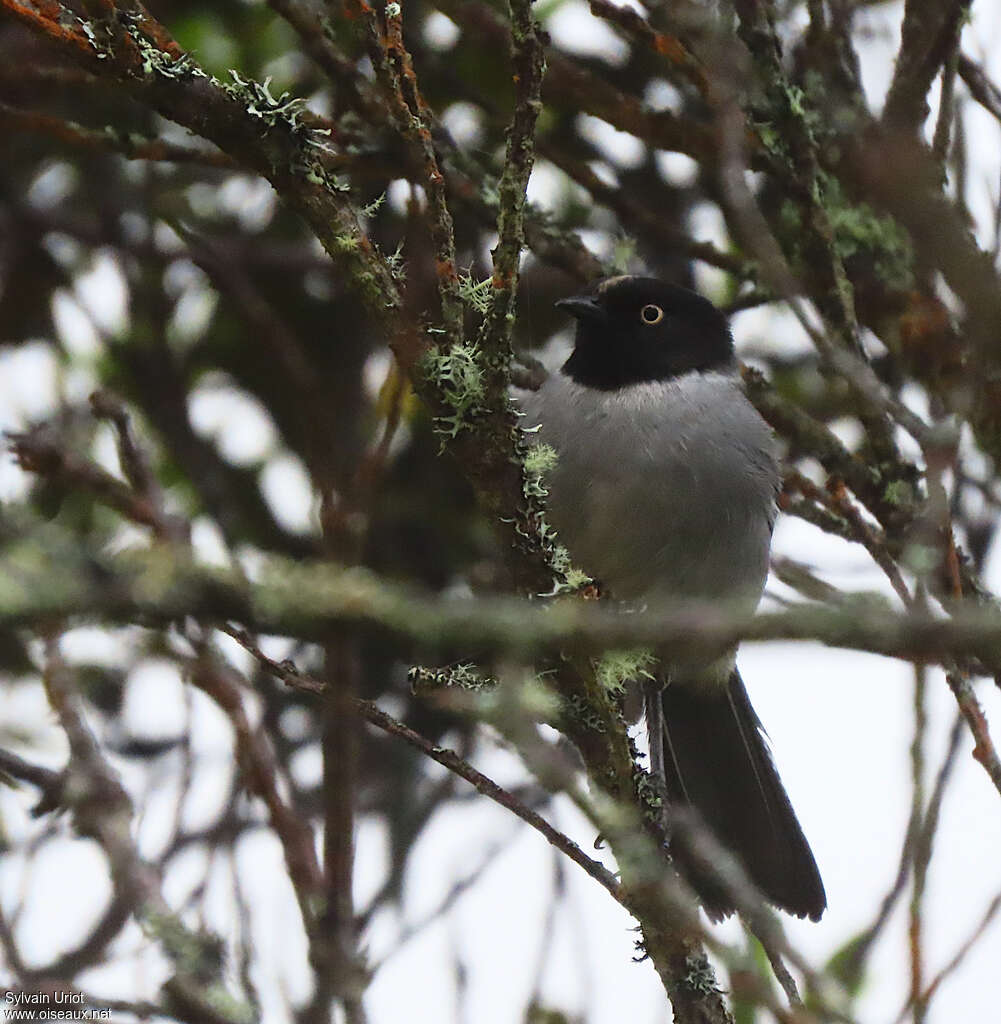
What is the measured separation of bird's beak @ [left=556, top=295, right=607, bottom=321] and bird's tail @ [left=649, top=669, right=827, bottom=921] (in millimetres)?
1249

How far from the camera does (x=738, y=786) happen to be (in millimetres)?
4859

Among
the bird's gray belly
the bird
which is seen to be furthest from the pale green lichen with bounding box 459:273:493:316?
the bird's gray belly

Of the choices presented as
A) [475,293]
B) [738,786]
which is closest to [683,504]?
[738,786]

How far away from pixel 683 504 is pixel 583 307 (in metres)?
0.83

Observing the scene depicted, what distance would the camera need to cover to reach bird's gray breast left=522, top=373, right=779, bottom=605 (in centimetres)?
425

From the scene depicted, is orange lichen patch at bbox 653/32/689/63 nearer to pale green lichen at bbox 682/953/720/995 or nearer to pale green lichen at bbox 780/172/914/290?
pale green lichen at bbox 780/172/914/290

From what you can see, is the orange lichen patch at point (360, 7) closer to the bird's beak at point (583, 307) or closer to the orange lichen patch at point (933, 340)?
the orange lichen patch at point (933, 340)

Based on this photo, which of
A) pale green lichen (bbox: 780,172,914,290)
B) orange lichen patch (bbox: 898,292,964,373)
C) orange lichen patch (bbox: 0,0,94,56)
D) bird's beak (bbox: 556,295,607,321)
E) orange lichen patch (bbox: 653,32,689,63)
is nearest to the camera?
orange lichen patch (bbox: 0,0,94,56)

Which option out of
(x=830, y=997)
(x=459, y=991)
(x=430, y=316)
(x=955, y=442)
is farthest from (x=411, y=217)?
(x=830, y=997)

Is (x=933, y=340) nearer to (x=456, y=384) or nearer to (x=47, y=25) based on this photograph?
(x=456, y=384)

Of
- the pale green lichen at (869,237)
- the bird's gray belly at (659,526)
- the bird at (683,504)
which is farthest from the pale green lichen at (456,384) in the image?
the pale green lichen at (869,237)

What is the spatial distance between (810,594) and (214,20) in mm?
2909

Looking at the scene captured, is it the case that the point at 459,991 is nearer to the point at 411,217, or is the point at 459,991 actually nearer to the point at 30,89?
the point at 411,217

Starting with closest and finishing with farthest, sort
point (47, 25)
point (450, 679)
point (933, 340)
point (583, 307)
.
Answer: point (47, 25) < point (450, 679) < point (933, 340) < point (583, 307)
